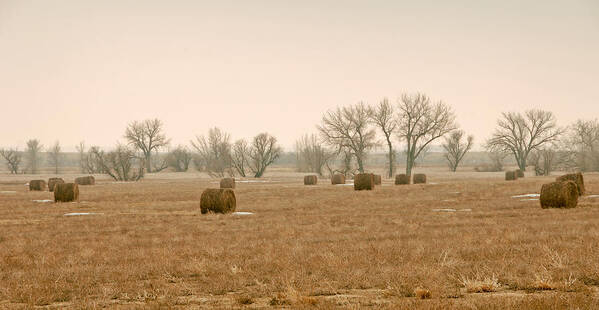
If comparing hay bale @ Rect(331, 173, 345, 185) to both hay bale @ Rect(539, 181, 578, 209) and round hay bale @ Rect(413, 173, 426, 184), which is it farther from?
hay bale @ Rect(539, 181, 578, 209)

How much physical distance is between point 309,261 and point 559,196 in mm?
14366

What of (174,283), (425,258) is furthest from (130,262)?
(425,258)

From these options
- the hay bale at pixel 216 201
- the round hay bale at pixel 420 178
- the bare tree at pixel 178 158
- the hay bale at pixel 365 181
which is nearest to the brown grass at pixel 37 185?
the hay bale at pixel 365 181

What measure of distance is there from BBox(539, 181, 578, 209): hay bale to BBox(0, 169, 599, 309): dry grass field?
0.79 m

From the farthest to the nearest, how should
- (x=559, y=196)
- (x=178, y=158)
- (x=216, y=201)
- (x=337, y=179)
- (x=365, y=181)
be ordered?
1. (x=178, y=158)
2. (x=337, y=179)
3. (x=365, y=181)
4. (x=216, y=201)
5. (x=559, y=196)

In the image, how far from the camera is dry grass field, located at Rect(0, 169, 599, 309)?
8844 millimetres

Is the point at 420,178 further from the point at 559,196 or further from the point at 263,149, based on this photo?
the point at 263,149

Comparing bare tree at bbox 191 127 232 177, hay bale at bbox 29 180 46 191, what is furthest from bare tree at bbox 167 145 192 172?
hay bale at bbox 29 180 46 191

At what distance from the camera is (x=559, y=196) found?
22594mm

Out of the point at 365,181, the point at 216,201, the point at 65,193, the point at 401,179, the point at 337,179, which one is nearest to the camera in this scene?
the point at 216,201

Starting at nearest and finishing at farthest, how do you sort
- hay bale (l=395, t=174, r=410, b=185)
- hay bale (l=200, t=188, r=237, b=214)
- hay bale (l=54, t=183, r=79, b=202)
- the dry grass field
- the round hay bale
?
the dry grass field < hay bale (l=200, t=188, r=237, b=214) < hay bale (l=54, t=183, r=79, b=202) < hay bale (l=395, t=174, r=410, b=185) < the round hay bale

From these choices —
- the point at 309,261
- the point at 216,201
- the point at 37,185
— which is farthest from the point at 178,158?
the point at 309,261

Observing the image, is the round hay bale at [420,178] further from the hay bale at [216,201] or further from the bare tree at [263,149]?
the bare tree at [263,149]

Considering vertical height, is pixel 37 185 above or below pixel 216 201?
above
